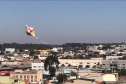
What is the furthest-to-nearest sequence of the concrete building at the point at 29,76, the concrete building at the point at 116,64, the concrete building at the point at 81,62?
1. the concrete building at the point at 81,62
2. the concrete building at the point at 116,64
3. the concrete building at the point at 29,76

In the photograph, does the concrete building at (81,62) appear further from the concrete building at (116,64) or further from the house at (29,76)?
the house at (29,76)

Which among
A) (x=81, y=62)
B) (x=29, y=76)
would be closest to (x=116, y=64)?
(x=81, y=62)

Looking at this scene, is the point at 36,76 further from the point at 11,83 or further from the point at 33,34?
the point at 33,34

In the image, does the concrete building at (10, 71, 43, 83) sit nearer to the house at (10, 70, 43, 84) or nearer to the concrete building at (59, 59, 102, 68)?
the house at (10, 70, 43, 84)

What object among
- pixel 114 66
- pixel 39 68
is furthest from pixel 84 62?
pixel 39 68

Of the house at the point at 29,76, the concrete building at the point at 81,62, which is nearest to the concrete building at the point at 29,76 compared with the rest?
the house at the point at 29,76

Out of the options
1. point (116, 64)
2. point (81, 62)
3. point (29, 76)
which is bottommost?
point (29, 76)

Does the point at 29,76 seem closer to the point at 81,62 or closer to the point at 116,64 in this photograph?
the point at 116,64

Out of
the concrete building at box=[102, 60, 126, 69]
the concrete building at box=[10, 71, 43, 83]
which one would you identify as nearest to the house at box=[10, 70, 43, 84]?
the concrete building at box=[10, 71, 43, 83]

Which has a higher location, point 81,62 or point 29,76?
point 81,62

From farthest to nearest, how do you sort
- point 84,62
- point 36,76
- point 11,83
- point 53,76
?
1. point 84,62
2. point 53,76
3. point 36,76
4. point 11,83

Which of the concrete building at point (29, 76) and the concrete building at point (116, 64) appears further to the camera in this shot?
the concrete building at point (116, 64)
